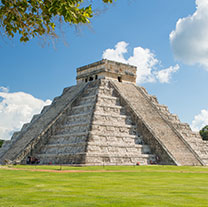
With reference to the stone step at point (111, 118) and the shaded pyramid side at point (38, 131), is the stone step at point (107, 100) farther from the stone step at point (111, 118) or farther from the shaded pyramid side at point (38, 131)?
the shaded pyramid side at point (38, 131)

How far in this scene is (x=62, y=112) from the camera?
28.7 m

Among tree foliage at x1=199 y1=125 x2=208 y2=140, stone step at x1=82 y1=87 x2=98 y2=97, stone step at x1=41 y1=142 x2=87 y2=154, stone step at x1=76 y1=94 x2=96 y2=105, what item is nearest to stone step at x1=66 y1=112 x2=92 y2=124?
stone step at x1=76 y1=94 x2=96 y2=105

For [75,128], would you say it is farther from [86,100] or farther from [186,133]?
[186,133]

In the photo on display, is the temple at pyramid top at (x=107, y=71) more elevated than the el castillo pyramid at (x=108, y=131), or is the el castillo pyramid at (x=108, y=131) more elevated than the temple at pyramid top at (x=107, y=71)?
the temple at pyramid top at (x=107, y=71)

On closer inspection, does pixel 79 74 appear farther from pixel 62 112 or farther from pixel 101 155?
A: pixel 101 155

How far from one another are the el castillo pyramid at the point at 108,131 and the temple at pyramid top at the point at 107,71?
0.33 ft

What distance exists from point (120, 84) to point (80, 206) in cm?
2577

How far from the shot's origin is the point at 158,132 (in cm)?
2675

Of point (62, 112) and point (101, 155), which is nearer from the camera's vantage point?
point (101, 155)

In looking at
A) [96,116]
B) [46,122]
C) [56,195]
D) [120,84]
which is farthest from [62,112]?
[56,195]

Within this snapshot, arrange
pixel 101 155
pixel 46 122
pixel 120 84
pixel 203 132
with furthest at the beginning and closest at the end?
pixel 203 132
pixel 120 84
pixel 46 122
pixel 101 155

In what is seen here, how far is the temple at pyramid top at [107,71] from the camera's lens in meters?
32.2

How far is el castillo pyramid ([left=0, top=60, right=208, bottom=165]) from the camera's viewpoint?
2350 centimetres

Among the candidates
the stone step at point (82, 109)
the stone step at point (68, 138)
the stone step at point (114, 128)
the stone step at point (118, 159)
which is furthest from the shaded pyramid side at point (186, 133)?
the stone step at point (68, 138)
